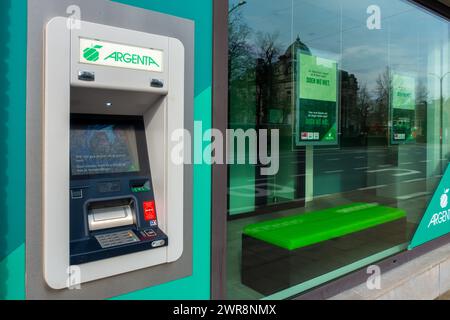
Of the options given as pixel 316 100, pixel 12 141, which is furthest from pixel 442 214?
pixel 12 141

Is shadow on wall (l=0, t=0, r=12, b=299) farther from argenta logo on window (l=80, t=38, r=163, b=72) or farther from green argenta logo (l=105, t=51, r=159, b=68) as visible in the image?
green argenta logo (l=105, t=51, r=159, b=68)

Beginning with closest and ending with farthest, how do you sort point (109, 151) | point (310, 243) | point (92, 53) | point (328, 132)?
point (92, 53), point (109, 151), point (310, 243), point (328, 132)

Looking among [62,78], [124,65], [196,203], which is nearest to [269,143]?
[196,203]

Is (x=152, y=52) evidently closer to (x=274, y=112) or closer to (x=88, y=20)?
(x=88, y=20)

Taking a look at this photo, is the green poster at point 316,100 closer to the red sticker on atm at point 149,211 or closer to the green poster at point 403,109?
the green poster at point 403,109

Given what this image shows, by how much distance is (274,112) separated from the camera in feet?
9.96

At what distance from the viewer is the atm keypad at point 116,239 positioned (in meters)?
1.78

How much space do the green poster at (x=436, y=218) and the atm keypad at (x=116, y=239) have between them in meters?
3.26

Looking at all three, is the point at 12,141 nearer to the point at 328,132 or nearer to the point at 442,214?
the point at 328,132

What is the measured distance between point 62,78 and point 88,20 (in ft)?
1.06

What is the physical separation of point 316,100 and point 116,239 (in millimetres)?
2209

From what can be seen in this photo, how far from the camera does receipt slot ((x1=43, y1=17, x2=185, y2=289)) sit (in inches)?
64.8

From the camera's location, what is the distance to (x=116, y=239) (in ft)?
5.98

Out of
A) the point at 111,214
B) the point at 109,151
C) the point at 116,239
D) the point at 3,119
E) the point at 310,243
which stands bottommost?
the point at 310,243
